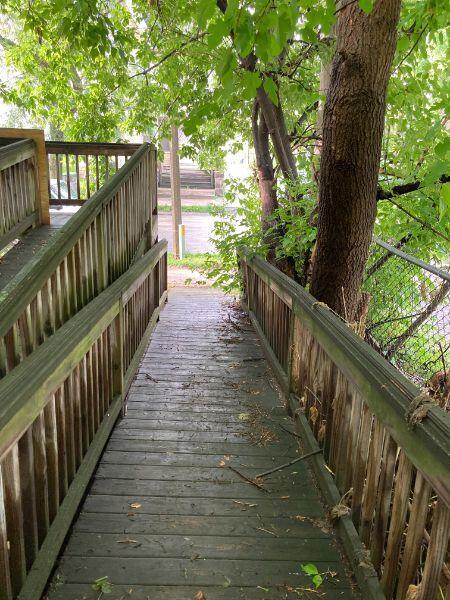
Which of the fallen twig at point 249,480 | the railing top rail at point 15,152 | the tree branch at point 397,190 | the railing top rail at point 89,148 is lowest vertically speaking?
the fallen twig at point 249,480

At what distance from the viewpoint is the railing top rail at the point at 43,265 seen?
7.51 feet

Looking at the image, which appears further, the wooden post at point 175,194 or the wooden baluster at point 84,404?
the wooden post at point 175,194

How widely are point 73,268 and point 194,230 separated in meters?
20.9

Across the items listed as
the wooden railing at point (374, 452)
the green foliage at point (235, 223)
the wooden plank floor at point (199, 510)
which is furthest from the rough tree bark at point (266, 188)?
the wooden railing at point (374, 452)

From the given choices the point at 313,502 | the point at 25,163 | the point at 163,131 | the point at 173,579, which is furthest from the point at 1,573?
the point at 163,131

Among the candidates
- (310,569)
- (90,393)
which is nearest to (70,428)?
(90,393)

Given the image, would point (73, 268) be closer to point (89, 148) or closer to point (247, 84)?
point (247, 84)

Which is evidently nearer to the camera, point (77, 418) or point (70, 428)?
point (70, 428)

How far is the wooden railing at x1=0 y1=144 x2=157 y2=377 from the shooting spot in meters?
2.49

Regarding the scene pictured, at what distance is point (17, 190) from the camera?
208 inches

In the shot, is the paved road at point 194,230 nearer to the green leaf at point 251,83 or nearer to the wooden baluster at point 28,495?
the green leaf at point 251,83

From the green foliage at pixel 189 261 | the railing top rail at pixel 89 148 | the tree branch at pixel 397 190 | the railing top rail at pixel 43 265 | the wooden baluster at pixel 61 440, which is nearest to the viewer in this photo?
the railing top rail at pixel 43 265

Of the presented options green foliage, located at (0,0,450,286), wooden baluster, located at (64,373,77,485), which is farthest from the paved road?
wooden baluster, located at (64,373,77,485)

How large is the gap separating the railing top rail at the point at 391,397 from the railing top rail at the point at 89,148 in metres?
4.29
